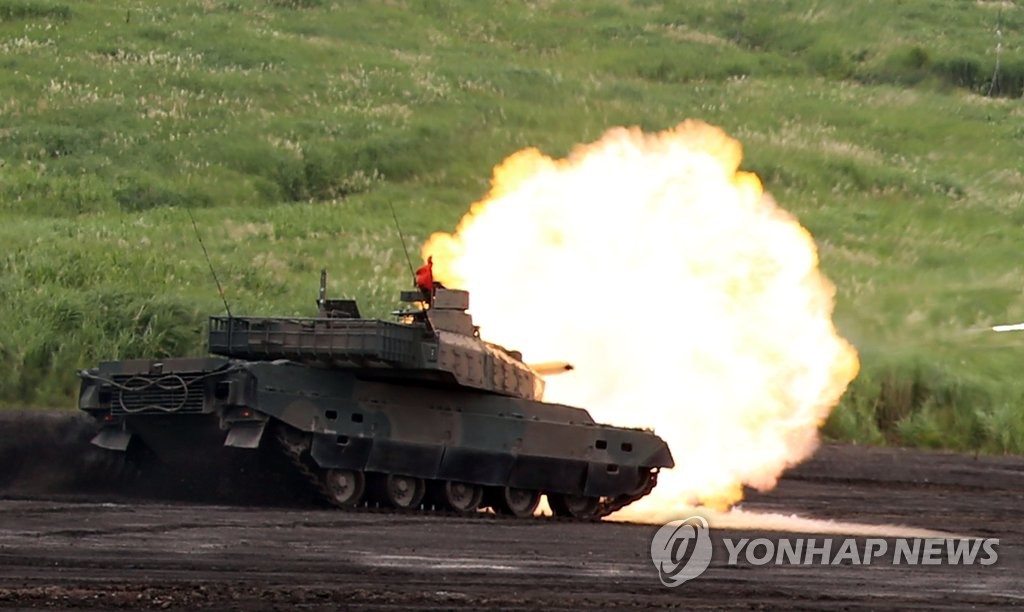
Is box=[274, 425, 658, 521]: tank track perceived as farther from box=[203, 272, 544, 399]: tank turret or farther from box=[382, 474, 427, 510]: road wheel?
box=[203, 272, 544, 399]: tank turret

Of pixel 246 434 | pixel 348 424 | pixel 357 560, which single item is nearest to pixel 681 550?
pixel 357 560

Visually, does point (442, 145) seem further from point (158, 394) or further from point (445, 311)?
point (158, 394)

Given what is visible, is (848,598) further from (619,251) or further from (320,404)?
(619,251)

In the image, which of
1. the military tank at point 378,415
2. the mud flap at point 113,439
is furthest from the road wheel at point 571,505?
the mud flap at point 113,439

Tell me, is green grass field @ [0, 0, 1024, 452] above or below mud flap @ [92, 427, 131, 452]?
above

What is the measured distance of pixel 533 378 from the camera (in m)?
29.3

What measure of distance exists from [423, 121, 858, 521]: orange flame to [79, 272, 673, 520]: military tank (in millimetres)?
2591

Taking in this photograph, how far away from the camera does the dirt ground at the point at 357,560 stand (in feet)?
54.9

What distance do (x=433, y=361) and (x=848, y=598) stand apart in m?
9.19

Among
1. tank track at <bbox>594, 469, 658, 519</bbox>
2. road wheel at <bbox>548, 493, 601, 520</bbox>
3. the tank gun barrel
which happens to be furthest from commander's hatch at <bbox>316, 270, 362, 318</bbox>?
tank track at <bbox>594, 469, 658, 519</bbox>

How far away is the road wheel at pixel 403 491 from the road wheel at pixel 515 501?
4.08 ft
